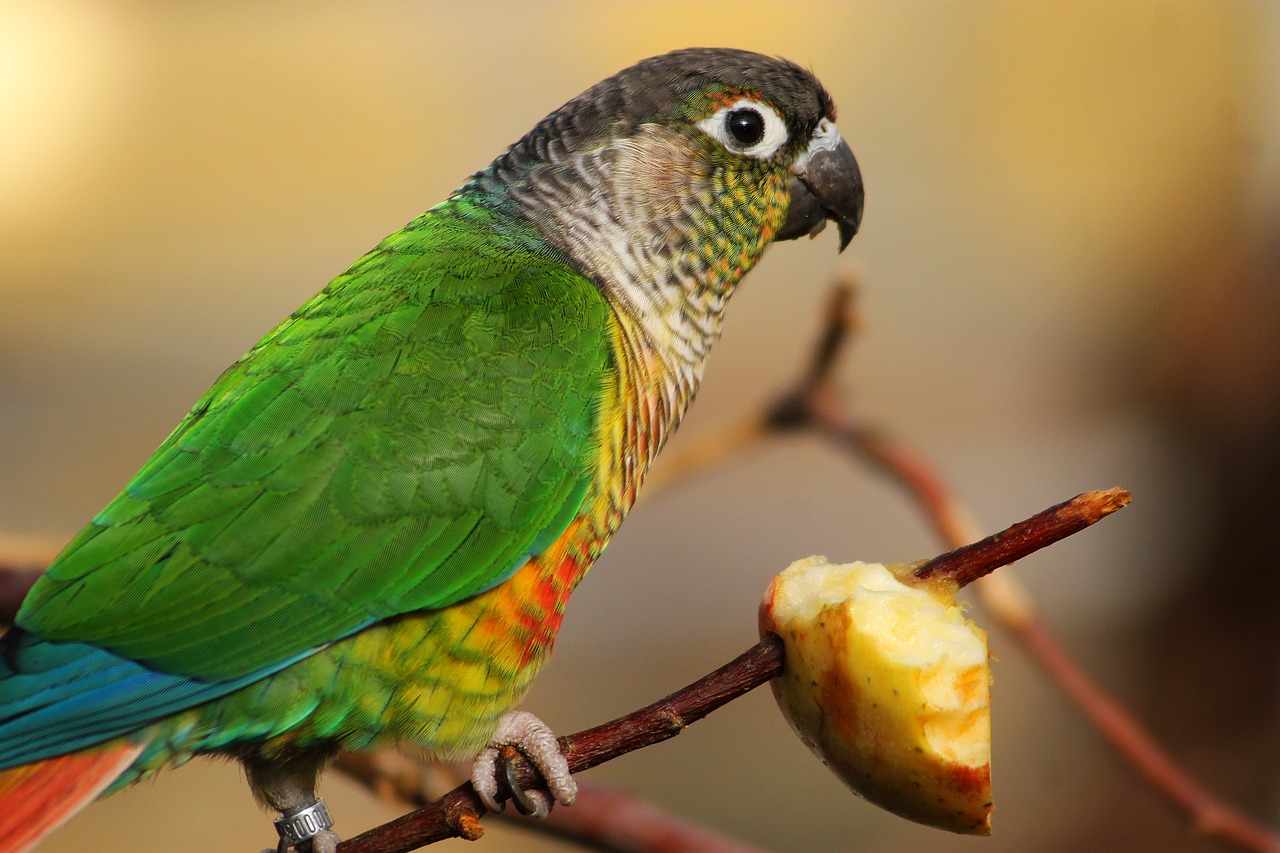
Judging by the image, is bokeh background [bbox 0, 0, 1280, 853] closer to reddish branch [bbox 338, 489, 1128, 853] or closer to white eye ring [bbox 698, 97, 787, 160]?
white eye ring [bbox 698, 97, 787, 160]

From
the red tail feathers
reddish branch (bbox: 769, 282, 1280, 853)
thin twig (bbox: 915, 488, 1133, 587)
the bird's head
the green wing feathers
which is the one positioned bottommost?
reddish branch (bbox: 769, 282, 1280, 853)

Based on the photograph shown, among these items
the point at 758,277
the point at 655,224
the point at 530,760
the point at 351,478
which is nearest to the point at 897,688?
the point at 530,760

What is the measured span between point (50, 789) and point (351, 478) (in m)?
0.32

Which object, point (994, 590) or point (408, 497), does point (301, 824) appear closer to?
point (408, 497)

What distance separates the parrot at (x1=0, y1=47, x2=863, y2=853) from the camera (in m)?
0.82

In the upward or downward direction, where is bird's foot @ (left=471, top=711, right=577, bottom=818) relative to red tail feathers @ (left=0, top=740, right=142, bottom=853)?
downward

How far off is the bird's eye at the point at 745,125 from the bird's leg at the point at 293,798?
0.77 metres

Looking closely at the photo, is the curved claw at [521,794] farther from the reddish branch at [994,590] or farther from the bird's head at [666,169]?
the reddish branch at [994,590]

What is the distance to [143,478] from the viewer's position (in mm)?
902

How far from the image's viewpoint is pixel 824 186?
1198 mm

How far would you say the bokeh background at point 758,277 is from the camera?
3139 mm

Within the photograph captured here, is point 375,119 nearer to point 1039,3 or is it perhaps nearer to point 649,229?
point 1039,3

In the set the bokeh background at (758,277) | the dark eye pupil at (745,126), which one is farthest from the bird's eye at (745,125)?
the bokeh background at (758,277)

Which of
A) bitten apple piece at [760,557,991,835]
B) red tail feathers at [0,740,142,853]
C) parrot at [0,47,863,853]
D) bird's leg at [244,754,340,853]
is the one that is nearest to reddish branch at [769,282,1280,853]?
parrot at [0,47,863,853]
